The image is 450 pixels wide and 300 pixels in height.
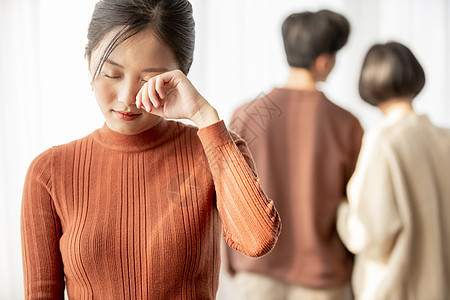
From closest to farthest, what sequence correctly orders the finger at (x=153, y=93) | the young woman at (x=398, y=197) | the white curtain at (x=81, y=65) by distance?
the finger at (x=153, y=93) → the white curtain at (x=81, y=65) → the young woman at (x=398, y=197)

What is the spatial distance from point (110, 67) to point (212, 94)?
72cm

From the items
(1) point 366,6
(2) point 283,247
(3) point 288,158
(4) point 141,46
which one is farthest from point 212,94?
(4) point 141,46

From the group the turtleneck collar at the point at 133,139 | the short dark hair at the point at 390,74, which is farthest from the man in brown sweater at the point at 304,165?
the turtleneck collar at the point at 133,139

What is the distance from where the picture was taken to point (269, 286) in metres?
1.01

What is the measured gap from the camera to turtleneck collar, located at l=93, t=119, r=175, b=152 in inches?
19.0

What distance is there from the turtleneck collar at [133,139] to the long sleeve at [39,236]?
0.07 meters

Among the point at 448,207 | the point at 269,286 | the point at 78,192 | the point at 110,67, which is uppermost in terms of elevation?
the point at 110,67

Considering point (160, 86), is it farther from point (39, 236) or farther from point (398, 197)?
point (398, 197)

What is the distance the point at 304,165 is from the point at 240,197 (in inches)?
23.2

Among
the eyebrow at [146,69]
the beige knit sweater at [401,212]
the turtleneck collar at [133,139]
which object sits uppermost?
the eyebrow at [146,69]

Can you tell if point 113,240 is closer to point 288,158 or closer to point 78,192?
point 78,192

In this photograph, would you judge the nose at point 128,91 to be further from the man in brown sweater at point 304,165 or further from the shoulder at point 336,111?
the shoulder at point 336,111

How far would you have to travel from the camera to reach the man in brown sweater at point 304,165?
96 cm

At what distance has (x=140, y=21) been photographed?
0.42m
